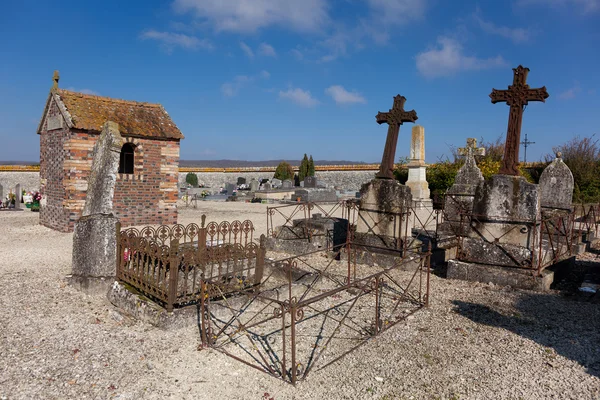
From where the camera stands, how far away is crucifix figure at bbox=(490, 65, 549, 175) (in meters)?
7.83

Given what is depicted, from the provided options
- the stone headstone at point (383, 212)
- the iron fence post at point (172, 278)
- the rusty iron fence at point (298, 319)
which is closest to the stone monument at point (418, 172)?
the stone headstone at point (383, 212)

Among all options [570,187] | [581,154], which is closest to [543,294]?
[570,187]

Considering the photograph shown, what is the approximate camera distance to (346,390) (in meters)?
3.94

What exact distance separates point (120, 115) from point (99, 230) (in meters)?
8.95

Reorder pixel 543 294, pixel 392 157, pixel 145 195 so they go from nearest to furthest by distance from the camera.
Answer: pixel 543 294 → pixel 392 157 → pixel 145 195

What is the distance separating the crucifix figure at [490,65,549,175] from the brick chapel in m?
10.8

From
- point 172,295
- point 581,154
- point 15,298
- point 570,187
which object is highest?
point 581,154

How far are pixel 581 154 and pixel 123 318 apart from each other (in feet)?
79.2

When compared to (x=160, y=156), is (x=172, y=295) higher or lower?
lower

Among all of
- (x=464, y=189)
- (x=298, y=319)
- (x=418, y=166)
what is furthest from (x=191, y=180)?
(x=298, y=319)

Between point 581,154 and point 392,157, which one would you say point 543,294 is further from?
point 581,154

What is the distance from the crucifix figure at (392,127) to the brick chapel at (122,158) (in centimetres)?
806

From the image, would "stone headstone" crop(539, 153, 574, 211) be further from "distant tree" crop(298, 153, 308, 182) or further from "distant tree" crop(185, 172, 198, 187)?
"distant tree" crop(185, 172, 198, 187)

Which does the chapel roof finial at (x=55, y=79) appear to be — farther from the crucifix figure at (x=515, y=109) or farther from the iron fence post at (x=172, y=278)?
the crucifix figure at (x=515, y=109)
